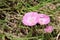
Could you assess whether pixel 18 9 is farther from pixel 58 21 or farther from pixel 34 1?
pixel 58 21

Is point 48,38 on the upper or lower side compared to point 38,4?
lower

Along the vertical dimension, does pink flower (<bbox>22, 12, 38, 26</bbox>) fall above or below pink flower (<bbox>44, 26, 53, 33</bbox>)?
above

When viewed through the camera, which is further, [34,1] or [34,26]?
[34,1]

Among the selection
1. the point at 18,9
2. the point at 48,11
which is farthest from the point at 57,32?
the point at 18,9

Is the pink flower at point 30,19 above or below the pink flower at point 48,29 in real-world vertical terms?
above

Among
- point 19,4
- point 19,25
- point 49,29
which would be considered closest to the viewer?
point 49,29

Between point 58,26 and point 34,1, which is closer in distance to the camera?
point 58,26

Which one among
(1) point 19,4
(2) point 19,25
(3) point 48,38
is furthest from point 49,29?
(1) point 19,4

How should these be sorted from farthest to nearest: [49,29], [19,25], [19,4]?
[19,4], [19,25], [49,29]

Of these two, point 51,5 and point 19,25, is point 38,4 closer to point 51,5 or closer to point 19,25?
point 51,5
